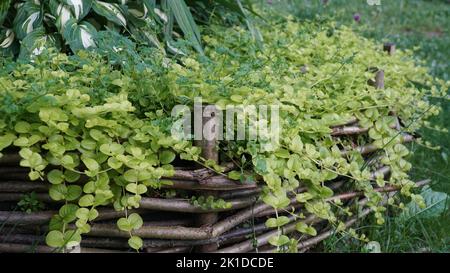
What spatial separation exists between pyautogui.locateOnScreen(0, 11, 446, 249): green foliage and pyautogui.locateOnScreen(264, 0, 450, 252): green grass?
18 centimetres

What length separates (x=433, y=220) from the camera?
6.96 feet

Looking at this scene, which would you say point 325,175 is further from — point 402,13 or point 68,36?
point 402,13

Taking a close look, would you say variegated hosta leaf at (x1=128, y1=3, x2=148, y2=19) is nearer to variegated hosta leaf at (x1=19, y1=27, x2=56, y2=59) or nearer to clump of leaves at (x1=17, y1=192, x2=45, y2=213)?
variegated hosta leaf at (x1=19, y1=27, x2=56, y2=59)

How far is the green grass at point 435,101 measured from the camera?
198cm

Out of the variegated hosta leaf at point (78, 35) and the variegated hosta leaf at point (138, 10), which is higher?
the variegated hosta leaf at point (138, 10)

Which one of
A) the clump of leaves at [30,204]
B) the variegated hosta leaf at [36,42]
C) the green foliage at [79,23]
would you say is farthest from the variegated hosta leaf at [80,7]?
the clump of leaves at [30,204]

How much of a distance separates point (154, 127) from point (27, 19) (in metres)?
0.81

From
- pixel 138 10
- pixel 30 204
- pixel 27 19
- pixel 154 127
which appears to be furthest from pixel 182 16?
pixel 30 204

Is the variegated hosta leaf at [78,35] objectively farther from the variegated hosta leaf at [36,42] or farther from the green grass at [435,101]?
the green grass at [435,101]

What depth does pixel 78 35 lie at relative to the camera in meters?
1.93

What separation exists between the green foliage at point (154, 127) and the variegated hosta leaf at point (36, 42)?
11 centimetres

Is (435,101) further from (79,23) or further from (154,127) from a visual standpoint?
(154,127)

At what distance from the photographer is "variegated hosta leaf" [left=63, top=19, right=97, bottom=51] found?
191 centimetres

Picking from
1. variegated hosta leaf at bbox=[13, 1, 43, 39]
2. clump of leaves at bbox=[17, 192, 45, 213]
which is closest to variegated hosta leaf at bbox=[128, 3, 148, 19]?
variegated hosta leaf at bbox=[13, 1, 43, 39]
